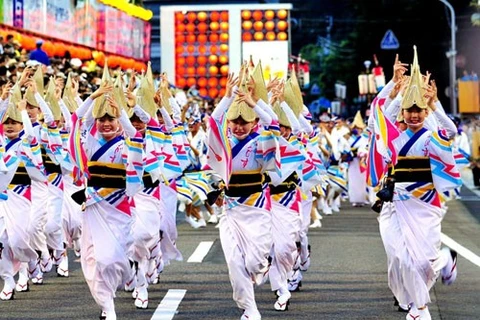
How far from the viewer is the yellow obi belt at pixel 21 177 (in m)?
13.8

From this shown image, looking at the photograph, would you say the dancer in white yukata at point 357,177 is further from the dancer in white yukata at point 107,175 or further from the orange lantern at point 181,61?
the dancer in white yukata at point 107,175

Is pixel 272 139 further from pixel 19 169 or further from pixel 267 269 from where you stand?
pixel 19 169

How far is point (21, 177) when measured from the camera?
45.6 ft

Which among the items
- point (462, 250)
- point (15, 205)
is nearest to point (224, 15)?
point (462, 250)

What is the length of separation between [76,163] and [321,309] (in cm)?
253

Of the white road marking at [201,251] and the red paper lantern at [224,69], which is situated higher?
the red paper lantern at [224,69]

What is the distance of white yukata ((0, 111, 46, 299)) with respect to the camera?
519 inches

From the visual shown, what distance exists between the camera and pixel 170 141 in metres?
14.4

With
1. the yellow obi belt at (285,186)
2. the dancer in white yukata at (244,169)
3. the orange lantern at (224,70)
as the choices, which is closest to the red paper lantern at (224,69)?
the orange lantern at (224,70)

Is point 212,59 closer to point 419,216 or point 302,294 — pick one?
point 302,294

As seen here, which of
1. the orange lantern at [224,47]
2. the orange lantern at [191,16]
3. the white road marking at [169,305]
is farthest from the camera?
the orange lantern at [191,16]

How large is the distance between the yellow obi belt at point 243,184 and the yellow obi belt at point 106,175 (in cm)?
91

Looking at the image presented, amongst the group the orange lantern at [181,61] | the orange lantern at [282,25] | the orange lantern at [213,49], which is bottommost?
the orange lantern at [181,61]

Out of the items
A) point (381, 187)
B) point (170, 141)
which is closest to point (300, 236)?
point (170, 141)
